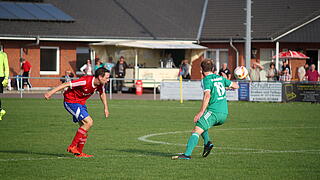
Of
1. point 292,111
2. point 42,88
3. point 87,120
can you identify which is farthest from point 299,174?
point 42,88

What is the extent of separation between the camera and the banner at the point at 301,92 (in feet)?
94.1

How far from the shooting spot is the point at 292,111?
24.6 meters

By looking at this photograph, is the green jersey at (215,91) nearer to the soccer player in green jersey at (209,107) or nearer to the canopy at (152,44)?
the soccer player in green jersey at (209,107)

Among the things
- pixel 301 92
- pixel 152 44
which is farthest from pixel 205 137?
pixel 152 44

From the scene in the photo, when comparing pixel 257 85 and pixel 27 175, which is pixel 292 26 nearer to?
pixel 257 85

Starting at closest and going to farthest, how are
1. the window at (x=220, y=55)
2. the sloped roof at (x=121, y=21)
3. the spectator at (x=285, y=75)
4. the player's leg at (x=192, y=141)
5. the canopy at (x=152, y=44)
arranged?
the player's leg at (x=192, y=141)
the spectator at (x=285, y=75)
the canopy at (x=152, y=44)
the sloped roof at (x=121, y=21)
the window at (x=220, y=55)

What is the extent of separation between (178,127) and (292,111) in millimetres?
7898

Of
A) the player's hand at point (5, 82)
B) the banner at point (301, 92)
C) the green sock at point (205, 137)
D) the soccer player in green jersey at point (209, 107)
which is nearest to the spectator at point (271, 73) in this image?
the banner at point (301, 92)

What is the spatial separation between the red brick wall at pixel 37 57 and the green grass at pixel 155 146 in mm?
14003

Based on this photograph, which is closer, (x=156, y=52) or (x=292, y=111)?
(x=292, y=111)

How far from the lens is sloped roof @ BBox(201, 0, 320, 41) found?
133 ft

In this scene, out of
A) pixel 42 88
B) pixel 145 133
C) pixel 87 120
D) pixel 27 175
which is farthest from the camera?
pixel 42 88

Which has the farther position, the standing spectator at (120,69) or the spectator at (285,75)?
the standing spectator at (120,69)

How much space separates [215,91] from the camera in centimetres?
1109
